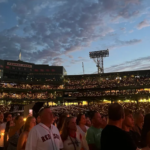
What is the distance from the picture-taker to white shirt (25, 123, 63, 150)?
3381 millimetres

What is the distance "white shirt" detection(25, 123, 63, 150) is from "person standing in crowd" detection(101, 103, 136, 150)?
3.91 feet

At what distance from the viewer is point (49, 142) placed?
137 inches

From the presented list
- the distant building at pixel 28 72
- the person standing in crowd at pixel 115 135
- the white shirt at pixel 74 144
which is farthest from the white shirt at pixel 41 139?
the distant building at pixel 28 72

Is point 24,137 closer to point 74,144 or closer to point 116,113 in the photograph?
point 74,144

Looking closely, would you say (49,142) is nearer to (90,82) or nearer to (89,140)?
(89,140)

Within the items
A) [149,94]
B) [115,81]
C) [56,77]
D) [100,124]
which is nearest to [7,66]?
[56,77]

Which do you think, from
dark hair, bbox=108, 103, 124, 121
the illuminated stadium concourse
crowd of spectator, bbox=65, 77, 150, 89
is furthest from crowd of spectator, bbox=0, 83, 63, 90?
dark hair, bbox=108, 103, 124, 121

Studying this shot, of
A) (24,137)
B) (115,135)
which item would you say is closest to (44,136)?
(24,137)

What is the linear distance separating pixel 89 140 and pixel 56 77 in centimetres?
7093

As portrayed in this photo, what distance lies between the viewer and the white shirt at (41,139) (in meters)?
3.38

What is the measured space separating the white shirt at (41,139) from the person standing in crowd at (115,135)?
119 centimetres

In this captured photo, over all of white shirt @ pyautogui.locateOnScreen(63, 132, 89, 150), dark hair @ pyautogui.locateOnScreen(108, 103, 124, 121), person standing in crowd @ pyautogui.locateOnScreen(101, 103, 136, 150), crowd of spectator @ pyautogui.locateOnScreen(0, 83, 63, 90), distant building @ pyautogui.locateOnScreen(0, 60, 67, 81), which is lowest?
white shirt @ pyautogui.locateOnScreen(63, 132, 89, 150)

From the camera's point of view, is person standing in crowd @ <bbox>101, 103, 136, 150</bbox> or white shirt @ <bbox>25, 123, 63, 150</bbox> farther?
white shirt @ <bbox>25, 123, 63, 150</bbox>

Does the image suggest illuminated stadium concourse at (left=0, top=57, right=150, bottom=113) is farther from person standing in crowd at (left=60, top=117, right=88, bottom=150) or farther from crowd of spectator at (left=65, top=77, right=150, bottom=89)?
person standing in crowd at (left=60, top=117, right=88, bottom=150)
